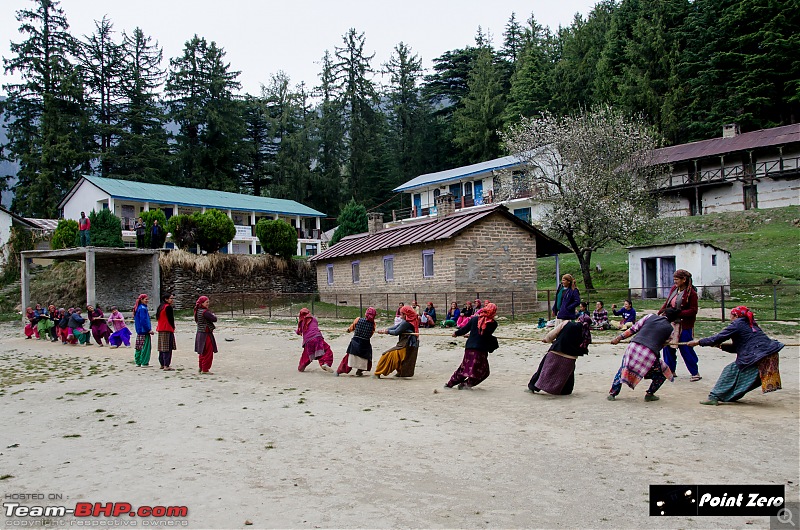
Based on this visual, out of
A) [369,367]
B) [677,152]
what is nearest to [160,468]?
[369,367]

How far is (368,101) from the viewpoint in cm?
6488

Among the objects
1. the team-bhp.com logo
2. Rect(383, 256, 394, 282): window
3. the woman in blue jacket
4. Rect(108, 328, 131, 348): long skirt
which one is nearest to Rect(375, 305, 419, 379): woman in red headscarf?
the woman in blue jacket

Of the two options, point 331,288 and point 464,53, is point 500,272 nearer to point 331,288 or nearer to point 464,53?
point 331,288

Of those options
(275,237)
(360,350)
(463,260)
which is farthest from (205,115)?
(360,350)

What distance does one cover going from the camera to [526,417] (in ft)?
25.8

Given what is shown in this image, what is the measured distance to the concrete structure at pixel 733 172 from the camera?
40250mm

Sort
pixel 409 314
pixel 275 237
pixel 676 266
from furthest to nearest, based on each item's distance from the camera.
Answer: pixel 275 237, pixel 676 266, pixel 409 314

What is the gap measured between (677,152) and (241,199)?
1444 inches

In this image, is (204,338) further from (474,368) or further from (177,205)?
(177,205)

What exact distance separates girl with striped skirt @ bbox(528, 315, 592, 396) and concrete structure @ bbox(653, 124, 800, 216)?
33.4 metres

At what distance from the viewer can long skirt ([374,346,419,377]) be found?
458 inches

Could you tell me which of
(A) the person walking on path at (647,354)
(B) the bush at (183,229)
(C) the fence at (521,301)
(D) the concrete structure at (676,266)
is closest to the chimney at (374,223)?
(C) the fence at (521,301)

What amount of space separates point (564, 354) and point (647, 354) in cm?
123

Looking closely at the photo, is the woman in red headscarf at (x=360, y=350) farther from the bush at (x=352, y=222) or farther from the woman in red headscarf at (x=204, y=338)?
the bush at (x=352, y=222)
